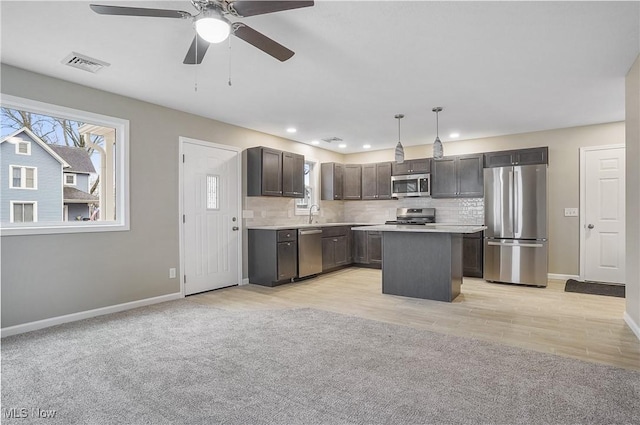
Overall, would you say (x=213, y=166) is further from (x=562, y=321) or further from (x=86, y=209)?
(x=562, y=321)

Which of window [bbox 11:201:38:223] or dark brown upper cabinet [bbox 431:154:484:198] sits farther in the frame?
dark brown upper cabinet [bbox 431:154:484:198]

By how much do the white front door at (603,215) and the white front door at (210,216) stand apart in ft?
17.9

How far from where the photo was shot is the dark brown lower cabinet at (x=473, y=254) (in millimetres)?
5840

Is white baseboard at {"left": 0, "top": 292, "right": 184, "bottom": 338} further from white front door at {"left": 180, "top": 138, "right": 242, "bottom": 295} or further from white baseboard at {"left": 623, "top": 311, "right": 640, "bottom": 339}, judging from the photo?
white baseboard at {"left": 623, "top": 311, "right": 640, "bottom": 339}

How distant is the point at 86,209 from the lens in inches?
150

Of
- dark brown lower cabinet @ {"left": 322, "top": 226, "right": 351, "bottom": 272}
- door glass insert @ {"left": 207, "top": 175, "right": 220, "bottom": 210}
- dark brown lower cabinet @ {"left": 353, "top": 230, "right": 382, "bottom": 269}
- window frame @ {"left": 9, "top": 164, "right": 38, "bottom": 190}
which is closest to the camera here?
window frame @ {"left": 9, "top": 164, "right": 38, "bottom": 190}

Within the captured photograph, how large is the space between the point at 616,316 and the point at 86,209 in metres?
5.84

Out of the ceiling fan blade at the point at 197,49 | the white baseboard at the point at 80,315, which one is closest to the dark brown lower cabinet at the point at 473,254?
the white baseboard at the point at 80,315

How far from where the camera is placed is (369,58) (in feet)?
10.2

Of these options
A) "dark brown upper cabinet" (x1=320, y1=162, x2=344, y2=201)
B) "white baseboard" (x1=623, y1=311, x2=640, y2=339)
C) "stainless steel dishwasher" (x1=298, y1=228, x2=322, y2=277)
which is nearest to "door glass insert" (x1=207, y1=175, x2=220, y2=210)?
"stainless steel dishwasher" (x1=298, y1=228, x2=322, y2=277)

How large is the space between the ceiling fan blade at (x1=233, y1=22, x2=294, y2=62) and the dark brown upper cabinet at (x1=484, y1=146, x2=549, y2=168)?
4.67 metres

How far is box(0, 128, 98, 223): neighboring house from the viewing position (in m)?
3.29

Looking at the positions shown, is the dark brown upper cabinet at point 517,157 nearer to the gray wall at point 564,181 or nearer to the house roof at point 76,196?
the gray wall at point 564,181

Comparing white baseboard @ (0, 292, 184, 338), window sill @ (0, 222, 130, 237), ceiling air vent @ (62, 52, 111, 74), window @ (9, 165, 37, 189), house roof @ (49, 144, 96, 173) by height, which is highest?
ceiling air vent @ (62, 52, 111, 74)
